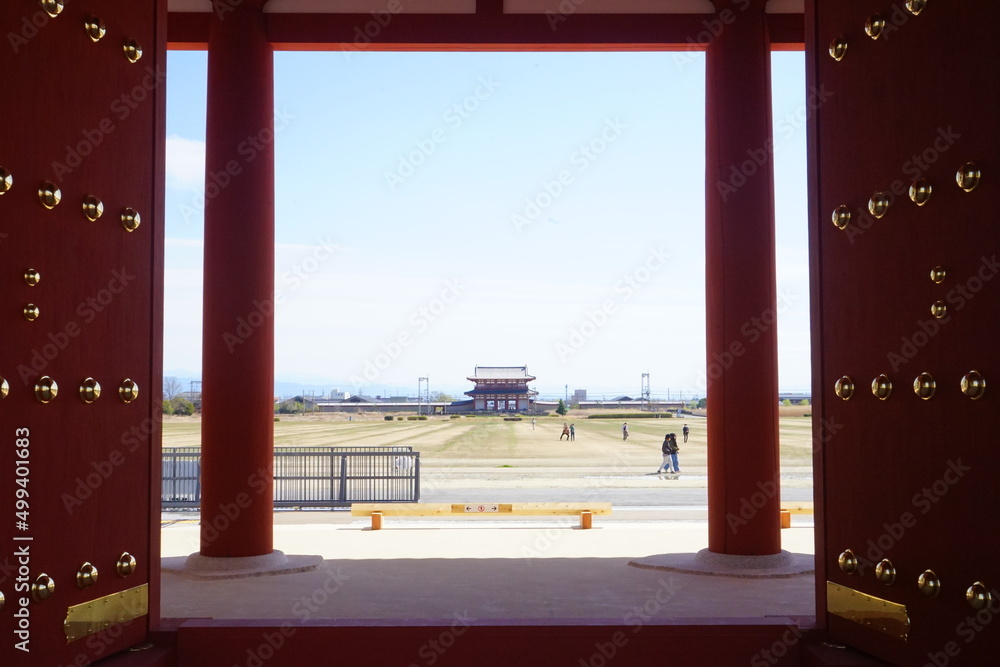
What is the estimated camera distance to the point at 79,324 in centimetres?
230

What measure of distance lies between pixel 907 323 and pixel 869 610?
2.74 feet

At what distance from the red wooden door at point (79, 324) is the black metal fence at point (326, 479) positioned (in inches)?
448

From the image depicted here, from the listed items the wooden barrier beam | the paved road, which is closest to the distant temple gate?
the paved road

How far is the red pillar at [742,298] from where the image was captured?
7.25 meters

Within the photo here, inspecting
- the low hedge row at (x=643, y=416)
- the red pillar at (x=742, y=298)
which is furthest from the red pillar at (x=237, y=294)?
the low hedge row at (x=643, y=416)

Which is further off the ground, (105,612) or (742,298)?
(742,298)

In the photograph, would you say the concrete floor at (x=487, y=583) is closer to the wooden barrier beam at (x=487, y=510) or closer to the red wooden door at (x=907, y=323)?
the red wooden door at (x=907, y=323)

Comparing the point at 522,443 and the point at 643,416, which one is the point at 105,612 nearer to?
the point at 522,443

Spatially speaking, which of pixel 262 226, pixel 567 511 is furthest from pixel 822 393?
pixel 567 511

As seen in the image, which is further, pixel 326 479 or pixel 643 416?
pixel 643 416

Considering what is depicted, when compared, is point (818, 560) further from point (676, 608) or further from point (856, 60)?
point (676, 608)

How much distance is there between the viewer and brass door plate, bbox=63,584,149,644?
7.51 ft

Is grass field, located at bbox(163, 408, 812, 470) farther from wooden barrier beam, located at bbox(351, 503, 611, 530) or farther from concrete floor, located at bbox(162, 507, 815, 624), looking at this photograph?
concrete floor, located at bbox(162, 507, 815, 624)

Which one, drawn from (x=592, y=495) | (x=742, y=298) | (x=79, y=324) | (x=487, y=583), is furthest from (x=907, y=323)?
(x=592, y=495)
